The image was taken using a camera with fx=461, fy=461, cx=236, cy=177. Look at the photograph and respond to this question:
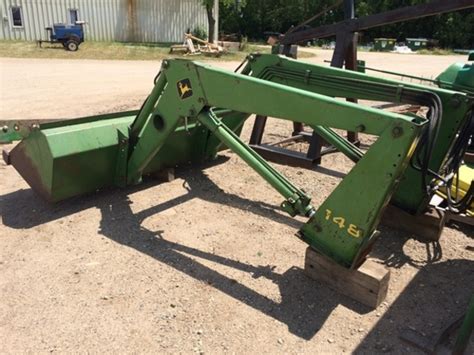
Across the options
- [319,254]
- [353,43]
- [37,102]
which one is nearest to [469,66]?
[353,43]

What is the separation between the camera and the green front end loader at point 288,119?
261cm

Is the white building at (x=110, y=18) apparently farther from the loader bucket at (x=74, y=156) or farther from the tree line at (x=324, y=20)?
the loader bucket at (x=74, y=156)

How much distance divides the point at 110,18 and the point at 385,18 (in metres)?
20.7

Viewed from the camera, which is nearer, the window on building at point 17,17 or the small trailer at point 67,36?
the small trailer at point 67,36

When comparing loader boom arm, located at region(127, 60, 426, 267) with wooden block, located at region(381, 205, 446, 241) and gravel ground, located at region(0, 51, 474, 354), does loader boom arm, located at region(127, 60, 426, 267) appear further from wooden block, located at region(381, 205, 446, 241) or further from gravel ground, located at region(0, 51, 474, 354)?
wooden block, located at region(381, 205, 446, 241)

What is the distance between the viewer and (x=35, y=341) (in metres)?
2.55

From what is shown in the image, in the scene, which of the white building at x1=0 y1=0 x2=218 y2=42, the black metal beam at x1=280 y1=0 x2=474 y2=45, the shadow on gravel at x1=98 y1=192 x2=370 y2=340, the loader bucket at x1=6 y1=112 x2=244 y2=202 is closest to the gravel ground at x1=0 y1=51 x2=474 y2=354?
the shadow on gravel at x1=98 y1=192 x2=370 y2=340

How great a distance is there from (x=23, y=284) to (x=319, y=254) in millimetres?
1955

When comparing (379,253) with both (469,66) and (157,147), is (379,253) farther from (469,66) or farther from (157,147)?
(469,66)

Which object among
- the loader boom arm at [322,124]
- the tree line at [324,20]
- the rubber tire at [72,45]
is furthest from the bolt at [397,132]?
the tree line at [324,20]

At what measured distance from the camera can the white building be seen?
21.6m

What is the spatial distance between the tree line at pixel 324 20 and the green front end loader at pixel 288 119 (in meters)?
33.7

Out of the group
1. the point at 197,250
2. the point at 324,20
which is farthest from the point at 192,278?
the point at 324,20

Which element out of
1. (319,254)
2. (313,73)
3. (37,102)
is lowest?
(37,102)
